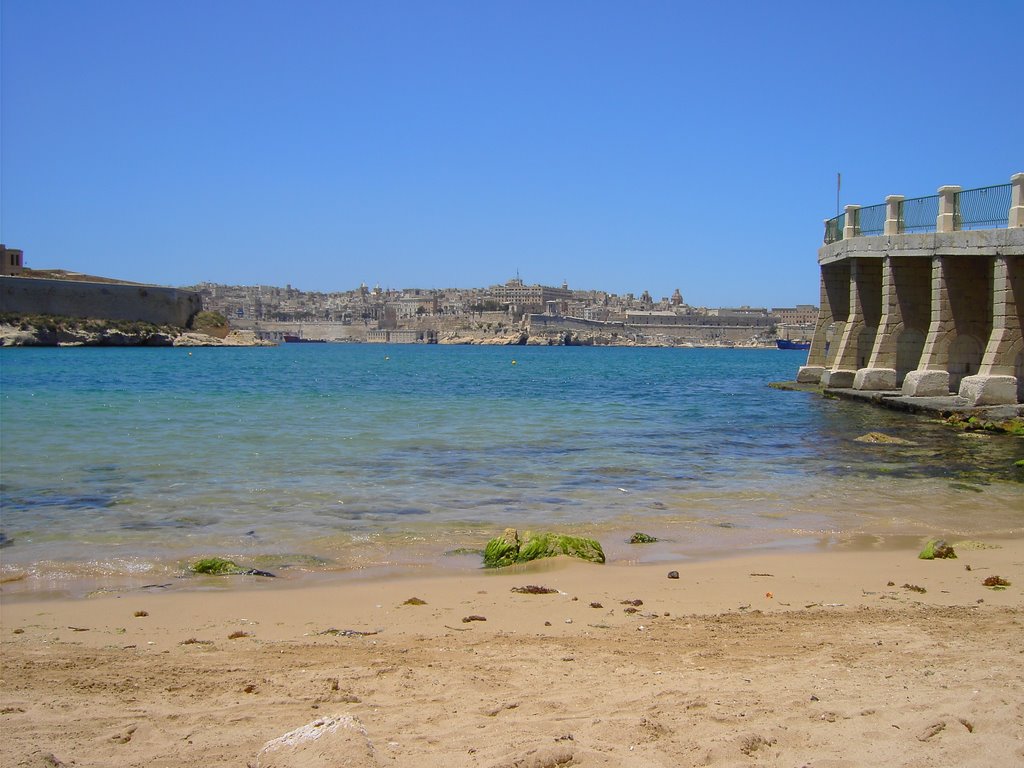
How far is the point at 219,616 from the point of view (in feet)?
16.5

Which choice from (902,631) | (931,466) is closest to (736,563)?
(902,631)

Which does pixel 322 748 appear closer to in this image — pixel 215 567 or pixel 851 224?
pixel 215 567

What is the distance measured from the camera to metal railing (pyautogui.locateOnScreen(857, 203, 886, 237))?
19.6 meters

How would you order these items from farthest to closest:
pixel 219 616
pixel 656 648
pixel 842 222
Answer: pixel 842 222 → pixel 219 616 → pixel 656 648

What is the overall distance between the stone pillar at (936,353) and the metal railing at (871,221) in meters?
2.74

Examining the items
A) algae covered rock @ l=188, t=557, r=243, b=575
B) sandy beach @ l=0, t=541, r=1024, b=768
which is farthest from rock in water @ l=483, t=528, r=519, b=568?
algae covered rock @ l=188, t=557, r=243, b=575

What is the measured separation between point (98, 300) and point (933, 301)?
78.7 metres

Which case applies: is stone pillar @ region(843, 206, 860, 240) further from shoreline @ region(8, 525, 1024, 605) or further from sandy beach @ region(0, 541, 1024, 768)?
sandy beach @ region(0, 541, 1024, 768)

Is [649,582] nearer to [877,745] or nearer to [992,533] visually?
[877,745]

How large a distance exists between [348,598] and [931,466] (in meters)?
8.42

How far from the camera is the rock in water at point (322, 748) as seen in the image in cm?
271

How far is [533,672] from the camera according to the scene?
12.6ft

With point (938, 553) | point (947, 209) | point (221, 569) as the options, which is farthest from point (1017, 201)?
point (221, 569)

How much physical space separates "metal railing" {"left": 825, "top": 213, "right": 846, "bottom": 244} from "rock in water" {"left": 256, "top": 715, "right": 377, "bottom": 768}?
836 inches
